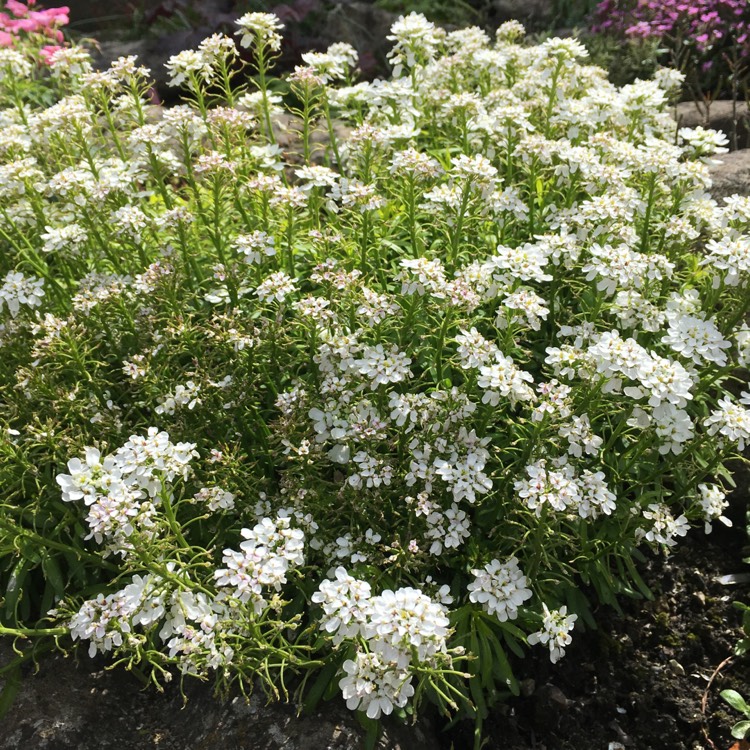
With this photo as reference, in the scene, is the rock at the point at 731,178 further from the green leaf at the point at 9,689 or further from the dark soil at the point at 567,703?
the green leaf at the point at 9,689

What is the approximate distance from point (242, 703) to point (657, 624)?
249 cm

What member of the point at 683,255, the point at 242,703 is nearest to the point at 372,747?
the point at 242,703

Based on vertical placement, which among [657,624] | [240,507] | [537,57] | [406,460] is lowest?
[657,624]

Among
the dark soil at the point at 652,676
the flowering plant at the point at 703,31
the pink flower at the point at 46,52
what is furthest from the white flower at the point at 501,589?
the flowering plant at the point at 703,31

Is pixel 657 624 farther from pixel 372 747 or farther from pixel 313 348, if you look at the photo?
pixel 313 348

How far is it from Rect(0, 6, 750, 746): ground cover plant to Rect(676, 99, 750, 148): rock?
326cm

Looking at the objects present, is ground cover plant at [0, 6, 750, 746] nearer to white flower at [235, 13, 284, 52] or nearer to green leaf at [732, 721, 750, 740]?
white flower at [235, 13, 284, 52]

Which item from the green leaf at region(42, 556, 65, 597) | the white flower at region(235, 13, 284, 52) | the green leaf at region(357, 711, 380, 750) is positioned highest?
the white flower at region(235, 13, 284, 52)

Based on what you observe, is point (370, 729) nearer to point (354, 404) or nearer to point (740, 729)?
point (354, 404)

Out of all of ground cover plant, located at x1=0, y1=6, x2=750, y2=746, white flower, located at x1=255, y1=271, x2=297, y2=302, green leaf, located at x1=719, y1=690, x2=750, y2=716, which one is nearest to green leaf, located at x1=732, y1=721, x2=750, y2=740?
green leaf, located at x1=719, y1=690, x2=750, y2=716

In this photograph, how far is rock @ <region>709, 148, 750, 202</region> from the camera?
20.2 feet

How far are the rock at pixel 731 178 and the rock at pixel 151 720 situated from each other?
496cm

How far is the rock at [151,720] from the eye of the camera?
11.6ft

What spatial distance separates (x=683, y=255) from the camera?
4680 mm
